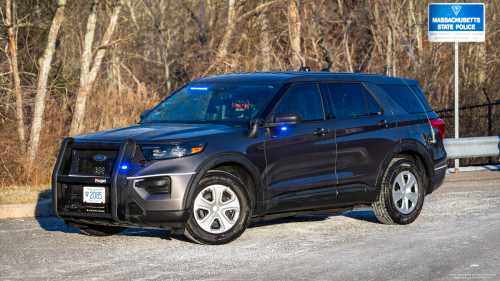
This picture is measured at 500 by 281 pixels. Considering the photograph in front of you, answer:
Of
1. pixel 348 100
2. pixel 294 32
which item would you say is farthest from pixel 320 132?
pixel 294 32

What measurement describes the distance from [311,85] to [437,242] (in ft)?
7.41

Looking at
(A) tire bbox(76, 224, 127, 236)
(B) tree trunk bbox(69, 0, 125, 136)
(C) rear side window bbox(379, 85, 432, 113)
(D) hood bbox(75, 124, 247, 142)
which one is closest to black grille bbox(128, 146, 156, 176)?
(D) hood bbox(75, 124, 247, 142)

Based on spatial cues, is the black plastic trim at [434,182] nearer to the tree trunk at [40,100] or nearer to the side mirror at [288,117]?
the side mirror at [288,117]

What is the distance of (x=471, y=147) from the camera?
13.9 m

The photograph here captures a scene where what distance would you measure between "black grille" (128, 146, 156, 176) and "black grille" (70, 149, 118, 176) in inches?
9.6

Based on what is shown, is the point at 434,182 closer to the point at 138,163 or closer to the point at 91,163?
the point at 138,163

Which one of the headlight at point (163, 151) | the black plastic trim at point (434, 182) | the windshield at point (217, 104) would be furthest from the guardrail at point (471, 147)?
the headlight at point (163, 151)

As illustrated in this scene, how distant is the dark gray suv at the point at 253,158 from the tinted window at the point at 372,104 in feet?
0.06

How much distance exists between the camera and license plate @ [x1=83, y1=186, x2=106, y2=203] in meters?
6.64

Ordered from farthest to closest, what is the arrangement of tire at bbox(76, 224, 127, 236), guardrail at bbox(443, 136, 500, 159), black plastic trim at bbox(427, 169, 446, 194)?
guardrail at bbox(443, 136, 500, 159), black plastic trim at bbox(427, 169, 446, 194), tire at bbox(76, 224, 127, 236)

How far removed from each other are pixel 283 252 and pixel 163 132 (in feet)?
5.57

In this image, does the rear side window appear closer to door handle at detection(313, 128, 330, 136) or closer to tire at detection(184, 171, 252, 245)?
door handle at detection(313, 128, 330, 136)

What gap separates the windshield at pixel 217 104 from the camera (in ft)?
24.8

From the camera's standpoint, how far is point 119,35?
67.2 ft
